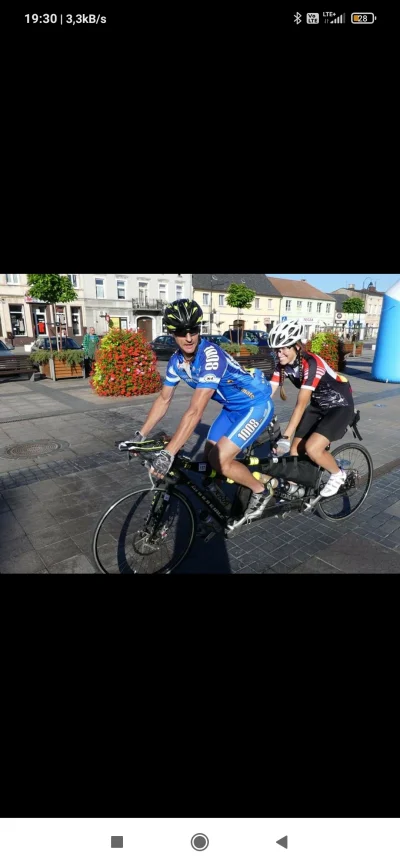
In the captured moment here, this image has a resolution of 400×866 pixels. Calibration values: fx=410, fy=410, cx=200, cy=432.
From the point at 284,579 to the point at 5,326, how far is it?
124ft

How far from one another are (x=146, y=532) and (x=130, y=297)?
4203 cm

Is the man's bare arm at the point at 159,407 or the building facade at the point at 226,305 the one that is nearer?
the man's bare arm at the point at 159,407

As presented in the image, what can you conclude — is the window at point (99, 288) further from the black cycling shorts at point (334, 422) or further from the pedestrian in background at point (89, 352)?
the black cycling shorts at point (334, 422)

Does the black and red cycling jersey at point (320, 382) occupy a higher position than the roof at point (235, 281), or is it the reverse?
the roof at point (235, 281)

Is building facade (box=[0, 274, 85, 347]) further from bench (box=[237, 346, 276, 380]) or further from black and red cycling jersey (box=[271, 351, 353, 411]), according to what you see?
black and red cycling jersey (box=[271, 351, 353, 411])

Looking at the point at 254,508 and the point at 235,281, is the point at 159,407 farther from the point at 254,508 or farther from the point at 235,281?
the point at 235,281

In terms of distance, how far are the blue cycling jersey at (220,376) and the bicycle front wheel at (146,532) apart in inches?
34.6

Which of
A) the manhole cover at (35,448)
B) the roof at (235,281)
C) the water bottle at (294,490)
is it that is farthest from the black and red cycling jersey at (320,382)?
the roof at (235,281)

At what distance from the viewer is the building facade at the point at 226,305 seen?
1783 inches

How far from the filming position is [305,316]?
193ft
